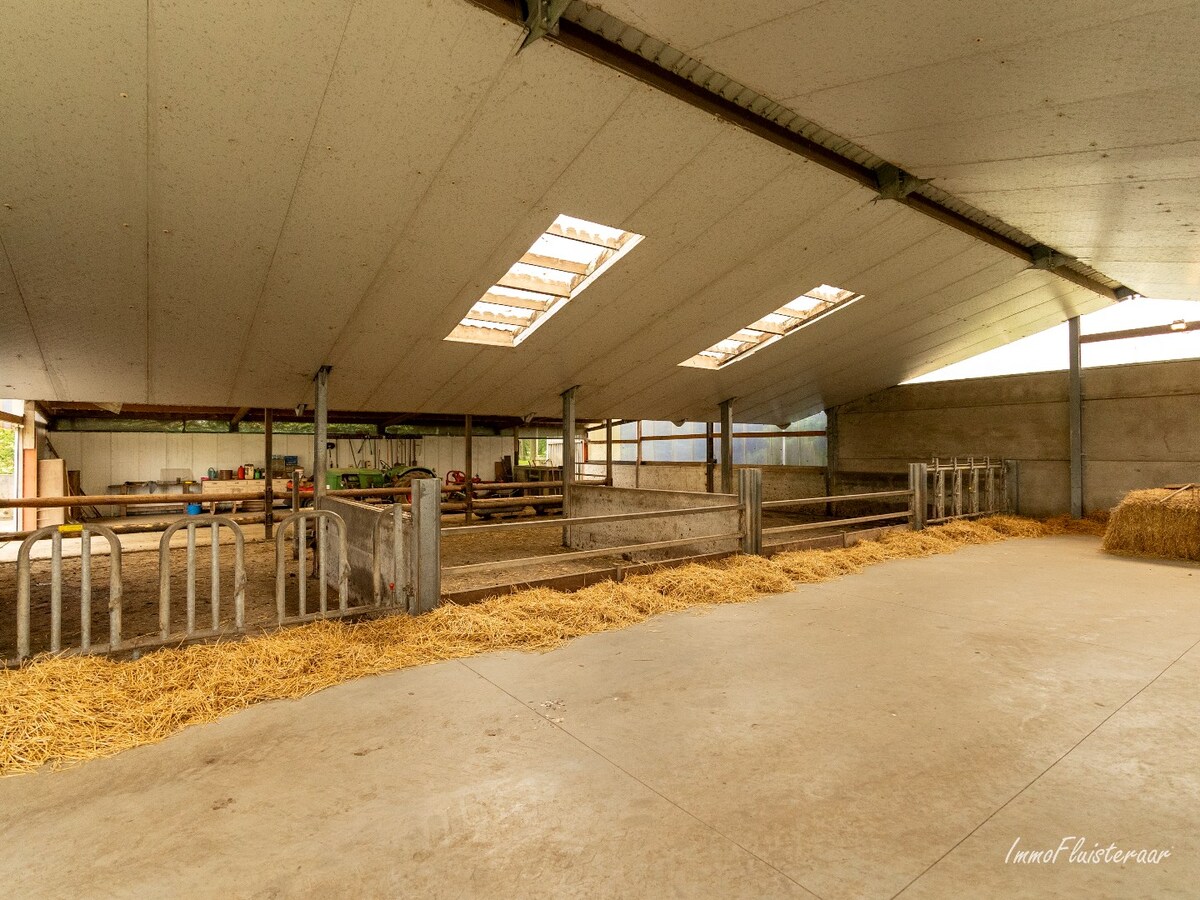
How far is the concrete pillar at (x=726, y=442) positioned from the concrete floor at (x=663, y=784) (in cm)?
720

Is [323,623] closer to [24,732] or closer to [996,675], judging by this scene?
[24,732]

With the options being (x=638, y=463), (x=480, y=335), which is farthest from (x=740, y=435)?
(x=480, y=335)

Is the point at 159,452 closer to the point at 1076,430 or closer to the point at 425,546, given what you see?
the point at 425,546

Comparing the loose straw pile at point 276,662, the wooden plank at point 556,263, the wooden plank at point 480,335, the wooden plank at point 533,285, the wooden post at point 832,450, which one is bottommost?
the loose straw pile at point 276,662

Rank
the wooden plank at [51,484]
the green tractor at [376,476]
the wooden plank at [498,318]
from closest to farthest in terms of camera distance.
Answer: the wooden plank at [498,318] → the wooden plank at [51,484] → the green tractor at [376,476]

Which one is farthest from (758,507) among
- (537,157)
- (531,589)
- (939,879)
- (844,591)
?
(939,879)

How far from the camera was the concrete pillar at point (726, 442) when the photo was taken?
34.8 ft

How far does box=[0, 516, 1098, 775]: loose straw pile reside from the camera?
2.35 metres

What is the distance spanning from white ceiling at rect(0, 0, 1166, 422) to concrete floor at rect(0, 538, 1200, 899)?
3.08m

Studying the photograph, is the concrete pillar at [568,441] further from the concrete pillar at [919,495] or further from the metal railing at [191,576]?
the metal railing at [191,576]

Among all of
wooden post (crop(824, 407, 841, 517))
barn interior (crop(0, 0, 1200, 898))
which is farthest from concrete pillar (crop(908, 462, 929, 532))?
wooden post (crop(824, 407, 841, 517))

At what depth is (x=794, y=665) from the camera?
323cm

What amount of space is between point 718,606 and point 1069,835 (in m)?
2.86

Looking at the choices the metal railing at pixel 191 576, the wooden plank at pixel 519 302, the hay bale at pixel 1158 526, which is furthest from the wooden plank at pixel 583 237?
the hay bale at pixel 1158 526
